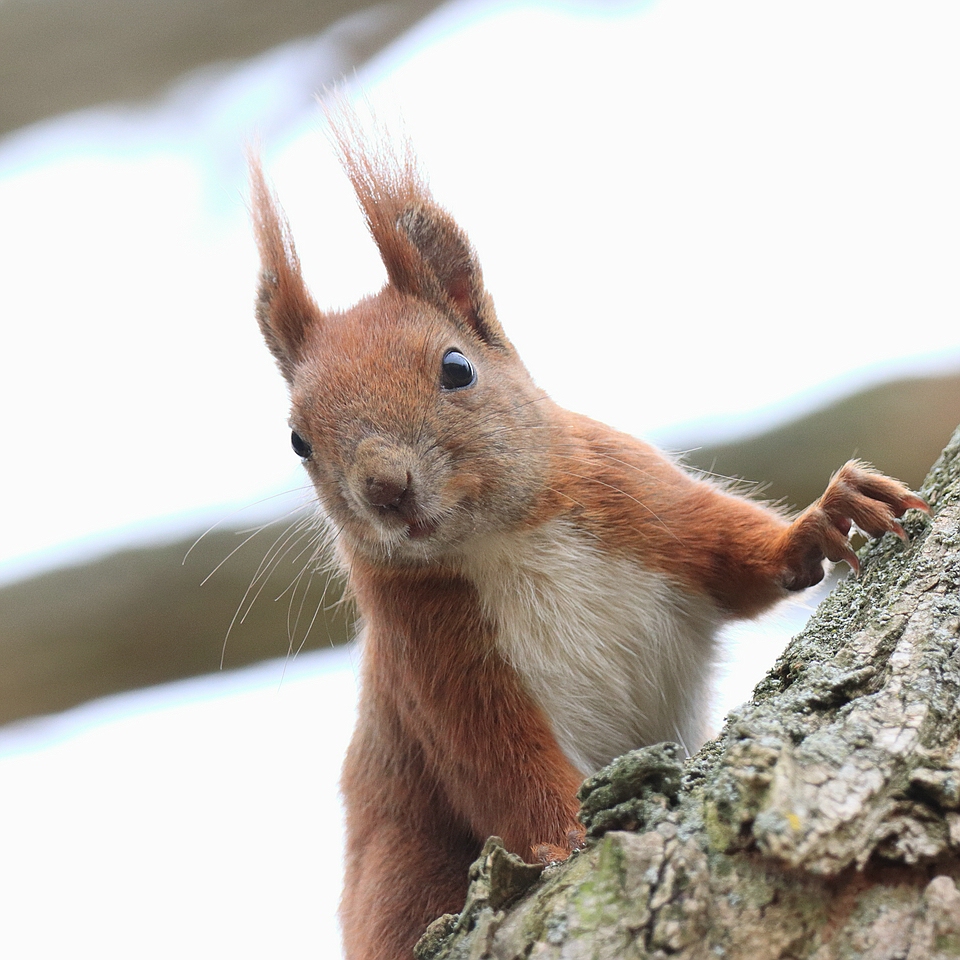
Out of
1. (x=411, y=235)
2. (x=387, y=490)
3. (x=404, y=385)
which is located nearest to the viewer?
(x=387, y=490)

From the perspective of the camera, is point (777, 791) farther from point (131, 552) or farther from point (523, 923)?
point (131, 552)

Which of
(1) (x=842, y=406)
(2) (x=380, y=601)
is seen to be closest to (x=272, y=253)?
(2) (x=380, y=601)

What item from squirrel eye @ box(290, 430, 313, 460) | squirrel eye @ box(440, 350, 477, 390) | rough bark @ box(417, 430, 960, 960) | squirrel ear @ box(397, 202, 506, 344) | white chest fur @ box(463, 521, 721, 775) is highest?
squirrel ear @ box(397, 202, 506, 344)

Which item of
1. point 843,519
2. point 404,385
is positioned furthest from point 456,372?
point 843,519

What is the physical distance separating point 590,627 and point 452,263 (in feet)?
3.57

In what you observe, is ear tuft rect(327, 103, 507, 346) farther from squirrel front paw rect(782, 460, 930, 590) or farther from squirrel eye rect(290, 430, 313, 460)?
squirrel front paw rect(782, 460, 930, 590)

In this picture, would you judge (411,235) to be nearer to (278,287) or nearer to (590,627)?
(278,287)

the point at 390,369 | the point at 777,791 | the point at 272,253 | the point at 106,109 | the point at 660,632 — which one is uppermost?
the point at 106,109

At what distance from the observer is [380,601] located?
2.68 metres

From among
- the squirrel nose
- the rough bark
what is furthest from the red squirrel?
the rough bark

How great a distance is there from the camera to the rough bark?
3.98 ft

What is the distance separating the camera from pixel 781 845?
1.20 meters

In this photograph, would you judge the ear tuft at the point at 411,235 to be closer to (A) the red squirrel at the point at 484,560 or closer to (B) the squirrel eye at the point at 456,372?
(A) the red squirrel at the point at 484,560

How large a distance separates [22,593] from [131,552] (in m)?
0.43
